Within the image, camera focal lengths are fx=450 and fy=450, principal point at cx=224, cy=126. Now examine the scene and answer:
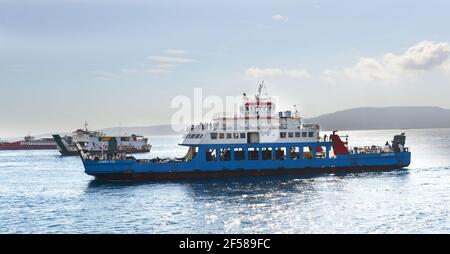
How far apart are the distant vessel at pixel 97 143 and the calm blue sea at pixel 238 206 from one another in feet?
247

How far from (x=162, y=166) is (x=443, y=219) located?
3094 centimetres

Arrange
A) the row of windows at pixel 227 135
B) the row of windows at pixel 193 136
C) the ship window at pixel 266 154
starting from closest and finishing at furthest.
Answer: the row of windows at pixel 193 136, the row of windows at pixel 227 135, the ship window at pixel 266 154

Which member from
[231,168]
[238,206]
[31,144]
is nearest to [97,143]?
[31,144]

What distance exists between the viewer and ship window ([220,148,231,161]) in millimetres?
54844

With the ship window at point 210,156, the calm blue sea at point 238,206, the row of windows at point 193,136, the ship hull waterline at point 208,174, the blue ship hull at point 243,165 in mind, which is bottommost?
the calm blue sea at point 238,206

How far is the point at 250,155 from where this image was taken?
55469 mm

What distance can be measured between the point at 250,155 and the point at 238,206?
2039cm

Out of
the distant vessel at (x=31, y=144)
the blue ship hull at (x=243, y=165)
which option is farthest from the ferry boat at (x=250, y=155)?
the distant vessel at (x=31, y=144)

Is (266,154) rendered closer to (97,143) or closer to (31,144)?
(97,143)

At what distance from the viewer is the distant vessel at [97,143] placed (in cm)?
12912

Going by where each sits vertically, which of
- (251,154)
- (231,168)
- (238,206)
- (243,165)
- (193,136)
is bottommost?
(238,206)

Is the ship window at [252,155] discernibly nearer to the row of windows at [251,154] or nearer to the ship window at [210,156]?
the row of windows at [251,154]
